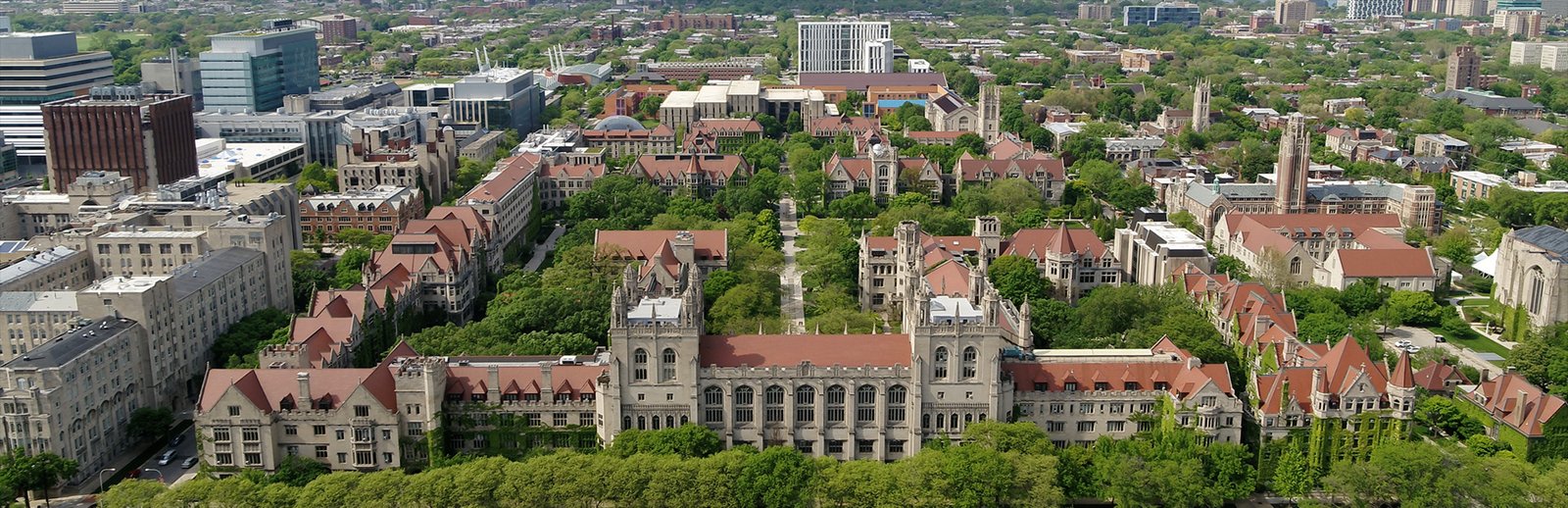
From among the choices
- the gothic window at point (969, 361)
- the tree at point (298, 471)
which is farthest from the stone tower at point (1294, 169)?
the tree at point (298, 471)

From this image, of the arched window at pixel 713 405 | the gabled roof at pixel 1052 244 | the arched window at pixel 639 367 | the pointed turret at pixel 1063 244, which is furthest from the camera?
the gabled roof at pixel 1052 244

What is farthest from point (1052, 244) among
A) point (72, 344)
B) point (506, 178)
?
point (72, 344)

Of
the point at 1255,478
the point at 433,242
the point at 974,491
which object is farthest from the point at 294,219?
the point at 1255,478

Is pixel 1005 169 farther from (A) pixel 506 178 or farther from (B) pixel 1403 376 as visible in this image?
(B) pixel 1403 376

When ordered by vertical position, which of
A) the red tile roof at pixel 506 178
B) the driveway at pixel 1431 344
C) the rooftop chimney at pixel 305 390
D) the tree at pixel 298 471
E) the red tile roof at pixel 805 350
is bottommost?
the driveway at pixel 1431 344

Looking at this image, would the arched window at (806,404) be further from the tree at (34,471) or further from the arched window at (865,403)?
the tree at (34,471)

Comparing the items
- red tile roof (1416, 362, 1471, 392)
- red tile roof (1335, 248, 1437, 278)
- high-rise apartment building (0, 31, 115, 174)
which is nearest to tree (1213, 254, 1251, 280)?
red tile roof (1335, 248, 1437, 278)

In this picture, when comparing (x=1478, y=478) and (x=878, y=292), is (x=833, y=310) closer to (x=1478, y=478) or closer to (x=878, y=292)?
(x=878, y=292)

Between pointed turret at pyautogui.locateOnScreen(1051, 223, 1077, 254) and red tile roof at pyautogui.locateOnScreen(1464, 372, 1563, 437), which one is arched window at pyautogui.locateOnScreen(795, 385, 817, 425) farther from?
pointed turret at pyautogui.locateOnScreen(1051, 223, 1077, 254)
